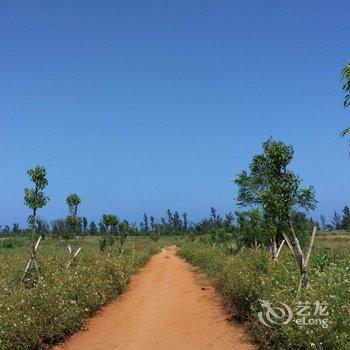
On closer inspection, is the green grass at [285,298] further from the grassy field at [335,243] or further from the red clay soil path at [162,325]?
the grassy field at [335,243]

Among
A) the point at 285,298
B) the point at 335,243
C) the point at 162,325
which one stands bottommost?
the point at 162,325

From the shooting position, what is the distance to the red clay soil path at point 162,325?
10.7 meters

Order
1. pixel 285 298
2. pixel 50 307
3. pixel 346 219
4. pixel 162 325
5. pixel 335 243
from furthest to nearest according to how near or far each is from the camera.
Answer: pixel 346 219, pixel 335 243, pixel 162 325, pixel 50 307, pixel 285 298

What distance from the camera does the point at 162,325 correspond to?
492 inches

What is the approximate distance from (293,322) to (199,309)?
6577 mm

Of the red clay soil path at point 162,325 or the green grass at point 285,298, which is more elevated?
the green grass at point 285,298

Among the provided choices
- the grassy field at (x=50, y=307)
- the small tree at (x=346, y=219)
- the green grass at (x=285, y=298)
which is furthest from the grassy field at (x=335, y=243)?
the small tree at (x=346, y=219)

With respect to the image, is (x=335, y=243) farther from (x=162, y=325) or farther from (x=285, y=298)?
(x=285, y=298)

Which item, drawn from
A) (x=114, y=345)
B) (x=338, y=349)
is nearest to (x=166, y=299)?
(x=114, y=345)

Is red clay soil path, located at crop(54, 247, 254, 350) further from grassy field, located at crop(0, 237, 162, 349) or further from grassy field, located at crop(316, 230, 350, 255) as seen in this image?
→ grassy field, located at crop(316, 230, 350, 255)

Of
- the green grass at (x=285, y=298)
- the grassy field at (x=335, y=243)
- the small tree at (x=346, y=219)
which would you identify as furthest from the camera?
the small tree at (x=346, y=219)

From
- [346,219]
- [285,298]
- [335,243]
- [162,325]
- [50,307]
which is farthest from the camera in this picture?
[346,219]

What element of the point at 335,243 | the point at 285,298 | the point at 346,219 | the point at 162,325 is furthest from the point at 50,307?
the point at 346,219

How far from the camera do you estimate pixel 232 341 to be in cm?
1064
